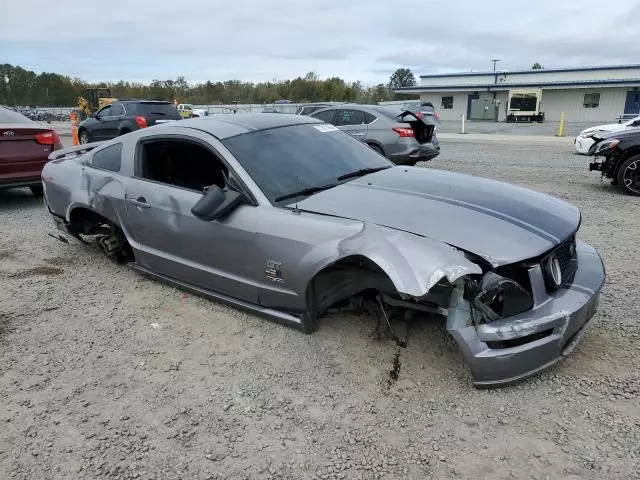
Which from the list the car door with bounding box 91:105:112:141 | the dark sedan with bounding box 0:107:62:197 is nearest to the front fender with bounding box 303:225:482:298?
the dark sedan with bounding box 0:107:62:197

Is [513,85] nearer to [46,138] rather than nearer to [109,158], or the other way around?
[46,138]

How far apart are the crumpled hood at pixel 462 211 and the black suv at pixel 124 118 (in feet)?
43.3

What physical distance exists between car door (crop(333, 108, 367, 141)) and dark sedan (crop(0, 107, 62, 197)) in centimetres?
523

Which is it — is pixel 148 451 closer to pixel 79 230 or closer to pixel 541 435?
pixel 541 435

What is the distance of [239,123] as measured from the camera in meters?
4.02

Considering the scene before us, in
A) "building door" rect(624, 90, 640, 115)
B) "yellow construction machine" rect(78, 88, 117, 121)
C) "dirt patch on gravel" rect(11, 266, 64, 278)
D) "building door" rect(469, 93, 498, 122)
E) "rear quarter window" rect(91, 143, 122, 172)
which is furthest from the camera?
"building door" rect(469, 93, 498, 122)

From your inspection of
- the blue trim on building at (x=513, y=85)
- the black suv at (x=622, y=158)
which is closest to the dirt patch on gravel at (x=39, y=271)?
the black suv at (x=622, y=158)

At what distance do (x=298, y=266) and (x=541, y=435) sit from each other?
62.4 inches

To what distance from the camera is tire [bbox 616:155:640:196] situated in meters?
7.95

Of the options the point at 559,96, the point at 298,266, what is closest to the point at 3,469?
the point at 298,266

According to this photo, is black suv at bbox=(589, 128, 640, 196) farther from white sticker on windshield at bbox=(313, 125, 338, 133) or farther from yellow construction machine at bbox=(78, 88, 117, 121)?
yellow construction machine at bbox=(78, 88, 117, 121)

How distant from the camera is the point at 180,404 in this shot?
2.78m

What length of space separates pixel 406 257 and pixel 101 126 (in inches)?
628

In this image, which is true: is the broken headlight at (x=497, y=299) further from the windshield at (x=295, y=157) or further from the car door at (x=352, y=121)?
the car door at (x=352, y=121)
